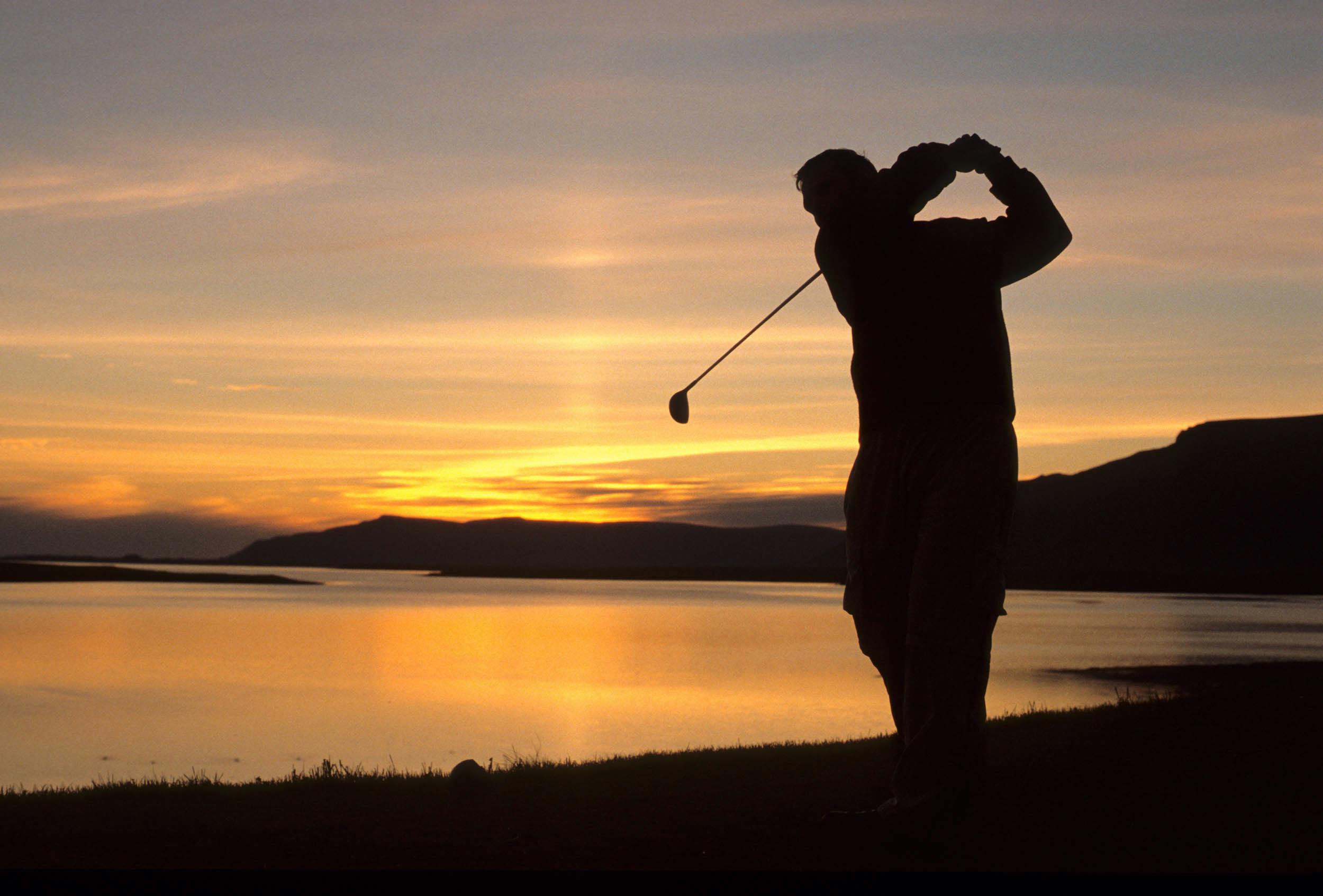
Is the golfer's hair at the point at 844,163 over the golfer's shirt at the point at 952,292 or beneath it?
over

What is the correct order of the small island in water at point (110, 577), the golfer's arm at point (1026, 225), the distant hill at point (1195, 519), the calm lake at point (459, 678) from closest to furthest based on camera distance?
the golfer's arm at point (1026, 225), the calm lake at point (459, 678), the small island in water at point (110, 577), the distant hill at point (1195, 519)

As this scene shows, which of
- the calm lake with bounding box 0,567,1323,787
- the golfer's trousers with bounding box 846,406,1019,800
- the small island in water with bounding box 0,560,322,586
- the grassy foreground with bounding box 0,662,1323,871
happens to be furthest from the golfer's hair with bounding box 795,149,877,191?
the small island in water with bounding box 0,560,322,586

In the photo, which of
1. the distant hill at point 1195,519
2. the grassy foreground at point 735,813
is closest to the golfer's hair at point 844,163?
the grassy foreground at point 735,813

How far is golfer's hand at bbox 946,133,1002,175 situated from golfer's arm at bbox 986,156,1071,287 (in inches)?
1.4

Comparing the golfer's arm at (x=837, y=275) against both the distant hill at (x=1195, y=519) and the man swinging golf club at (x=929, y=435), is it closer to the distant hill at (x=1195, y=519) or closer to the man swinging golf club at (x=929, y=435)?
the man swinging golf club at (x=929, y=435)

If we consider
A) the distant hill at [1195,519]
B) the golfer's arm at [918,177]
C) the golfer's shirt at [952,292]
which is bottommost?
the distant hill at [1195,519]

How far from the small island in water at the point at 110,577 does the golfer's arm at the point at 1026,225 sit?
11294cm

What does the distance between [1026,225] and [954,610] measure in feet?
4.81

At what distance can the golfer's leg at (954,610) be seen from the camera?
4762 millimetres

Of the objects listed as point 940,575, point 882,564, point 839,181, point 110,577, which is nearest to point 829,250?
point 839,181

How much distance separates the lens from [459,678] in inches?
1187

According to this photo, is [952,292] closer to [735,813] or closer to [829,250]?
[829,250]

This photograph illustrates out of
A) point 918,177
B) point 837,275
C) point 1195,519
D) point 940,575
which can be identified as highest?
point 918,177

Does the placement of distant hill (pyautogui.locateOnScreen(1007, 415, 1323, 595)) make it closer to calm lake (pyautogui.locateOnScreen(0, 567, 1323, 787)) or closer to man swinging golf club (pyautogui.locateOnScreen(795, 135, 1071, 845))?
calm lake (pyautogui.locateOnScreen(0, 567, 1323, 787))
